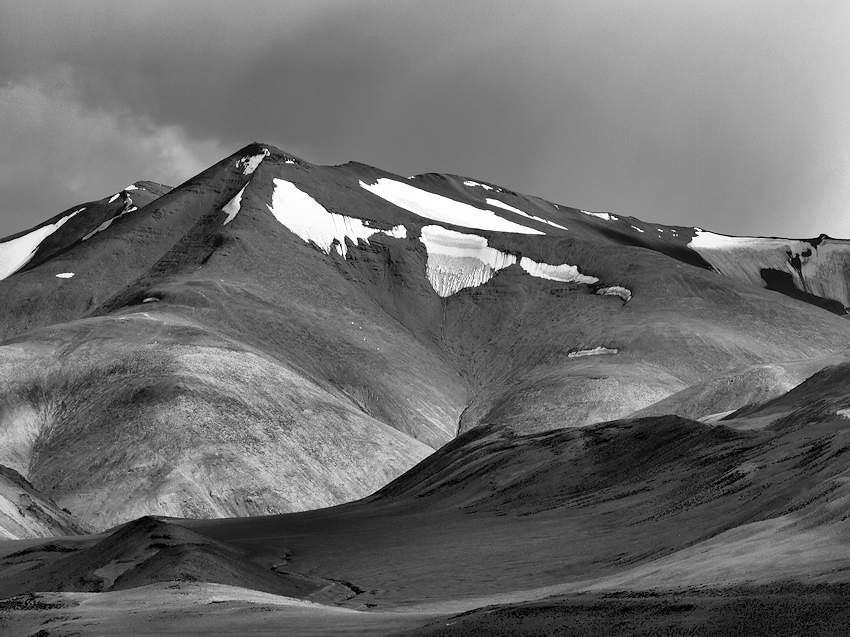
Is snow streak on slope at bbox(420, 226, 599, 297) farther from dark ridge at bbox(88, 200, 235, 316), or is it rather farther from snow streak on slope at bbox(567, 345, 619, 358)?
dark ridge at bbox(88, 200, 235, 316)

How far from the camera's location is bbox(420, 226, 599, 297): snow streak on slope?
180 metres

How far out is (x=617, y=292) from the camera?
570 ft

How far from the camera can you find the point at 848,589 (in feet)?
87.1

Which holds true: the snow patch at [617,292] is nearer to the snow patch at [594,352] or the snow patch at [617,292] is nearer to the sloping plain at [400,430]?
the sloping plain at [400,430]

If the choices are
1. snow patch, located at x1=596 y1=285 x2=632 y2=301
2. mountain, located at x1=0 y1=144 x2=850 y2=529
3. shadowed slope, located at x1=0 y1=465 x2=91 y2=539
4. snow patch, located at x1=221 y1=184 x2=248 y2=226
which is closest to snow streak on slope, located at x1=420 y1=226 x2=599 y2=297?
mountain, located at x1=0 y1=144 x2=850 y2=529

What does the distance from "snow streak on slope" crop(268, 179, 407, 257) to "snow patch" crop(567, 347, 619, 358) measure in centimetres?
3869

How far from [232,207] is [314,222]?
1245 centimetres

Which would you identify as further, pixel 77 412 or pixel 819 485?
pixel 77 412

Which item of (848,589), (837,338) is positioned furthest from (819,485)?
(837,338)

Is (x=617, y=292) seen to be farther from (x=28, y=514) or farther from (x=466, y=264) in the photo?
(x=28, y=514)

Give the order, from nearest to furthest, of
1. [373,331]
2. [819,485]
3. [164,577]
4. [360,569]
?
[819,485], [164,577], [360,569], [373,331]

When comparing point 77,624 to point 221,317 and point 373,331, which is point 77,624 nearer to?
point 221,317

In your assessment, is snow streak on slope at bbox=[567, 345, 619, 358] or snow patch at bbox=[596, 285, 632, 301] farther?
snow patch at bbox=[596, 285, 632, 301]

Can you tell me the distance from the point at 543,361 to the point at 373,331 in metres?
23.6
